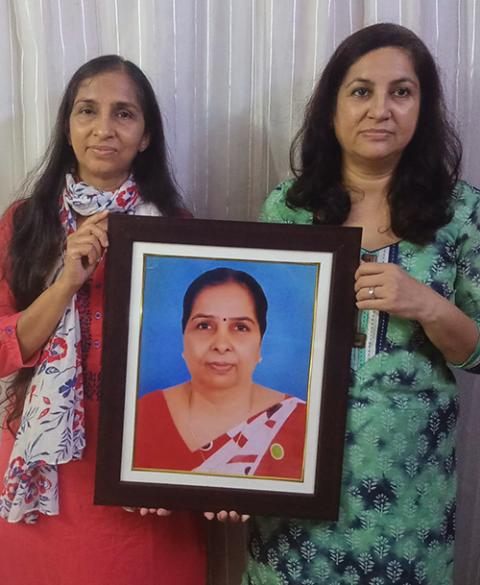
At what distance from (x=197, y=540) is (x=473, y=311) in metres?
0.67

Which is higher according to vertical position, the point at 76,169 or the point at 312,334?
the point at 76,169

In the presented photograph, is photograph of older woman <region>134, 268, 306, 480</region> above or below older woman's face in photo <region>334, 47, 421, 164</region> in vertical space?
below

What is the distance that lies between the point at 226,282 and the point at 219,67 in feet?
1.99

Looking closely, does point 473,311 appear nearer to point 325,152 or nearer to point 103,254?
point 325,152

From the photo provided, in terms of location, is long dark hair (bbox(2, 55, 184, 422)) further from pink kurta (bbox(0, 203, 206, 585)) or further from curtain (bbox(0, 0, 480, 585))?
curtain (bbox(0, 0, 480, 585))

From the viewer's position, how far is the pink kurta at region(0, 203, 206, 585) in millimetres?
1095

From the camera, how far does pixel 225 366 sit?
0.97 metres

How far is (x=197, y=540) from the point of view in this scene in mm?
1216

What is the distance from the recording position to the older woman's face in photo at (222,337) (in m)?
0.96

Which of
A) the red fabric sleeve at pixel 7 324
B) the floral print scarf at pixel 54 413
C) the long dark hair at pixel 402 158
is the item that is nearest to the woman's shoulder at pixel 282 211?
the long dark hair at pixel 402 158

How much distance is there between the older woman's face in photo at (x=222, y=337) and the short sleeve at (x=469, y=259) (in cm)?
34

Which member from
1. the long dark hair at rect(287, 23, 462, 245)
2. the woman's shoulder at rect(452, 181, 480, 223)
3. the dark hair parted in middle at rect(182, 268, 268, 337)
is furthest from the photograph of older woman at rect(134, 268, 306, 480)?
the woman's shoulder at rect(452, 181, 480, 223)

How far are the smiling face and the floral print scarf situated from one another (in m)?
0.04

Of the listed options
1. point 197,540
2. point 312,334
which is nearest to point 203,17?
point 312,334
